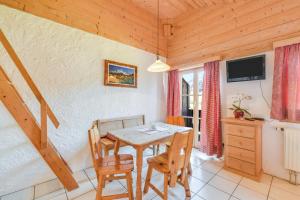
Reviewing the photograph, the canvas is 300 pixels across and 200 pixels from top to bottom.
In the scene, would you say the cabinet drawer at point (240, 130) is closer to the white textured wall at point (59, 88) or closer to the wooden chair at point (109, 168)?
the wooden chair at point (109, 168)

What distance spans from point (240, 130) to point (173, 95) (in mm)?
1846

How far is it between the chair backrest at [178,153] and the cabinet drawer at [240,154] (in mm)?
1301

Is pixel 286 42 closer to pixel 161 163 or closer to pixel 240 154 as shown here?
pixel 240 154

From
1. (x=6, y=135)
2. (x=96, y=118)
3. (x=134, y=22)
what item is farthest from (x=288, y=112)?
(x=6, y=135)

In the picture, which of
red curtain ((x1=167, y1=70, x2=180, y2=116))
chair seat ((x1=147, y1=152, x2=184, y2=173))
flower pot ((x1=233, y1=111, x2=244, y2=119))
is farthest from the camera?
Result: red curtain ((x1=167, y1=70, x2=180, y2=116))

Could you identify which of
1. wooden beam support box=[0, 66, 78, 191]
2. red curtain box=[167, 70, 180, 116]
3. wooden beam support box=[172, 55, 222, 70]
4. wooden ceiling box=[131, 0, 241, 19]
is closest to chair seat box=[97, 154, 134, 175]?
wooden beam support box=[0, 66, 78, 191]

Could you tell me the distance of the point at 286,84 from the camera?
2.19m

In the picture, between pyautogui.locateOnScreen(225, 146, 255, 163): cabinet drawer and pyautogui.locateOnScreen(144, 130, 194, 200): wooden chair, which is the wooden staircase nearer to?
pyautogui.locateOnScreen(144, 130, 194, 200): wooden chair

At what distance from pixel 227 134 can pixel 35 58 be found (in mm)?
3336

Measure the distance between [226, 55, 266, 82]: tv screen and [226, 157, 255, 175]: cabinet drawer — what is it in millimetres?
1446

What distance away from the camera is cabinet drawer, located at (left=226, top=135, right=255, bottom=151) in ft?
7.34

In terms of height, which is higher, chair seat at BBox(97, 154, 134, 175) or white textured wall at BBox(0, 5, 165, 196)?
white textured wall at BBox(0, 5, 165, 196)

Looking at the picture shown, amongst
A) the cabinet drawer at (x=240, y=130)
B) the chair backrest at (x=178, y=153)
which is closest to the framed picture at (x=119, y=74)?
the chair backrest at (x=178, y=153)

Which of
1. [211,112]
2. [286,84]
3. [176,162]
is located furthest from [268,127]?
[176,162]
